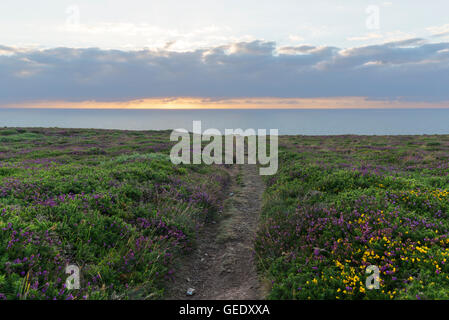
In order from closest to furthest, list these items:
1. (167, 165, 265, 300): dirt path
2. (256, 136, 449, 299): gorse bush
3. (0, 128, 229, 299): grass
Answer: (0, 128, 229, 299): grass < (256, 136, 449, 299): gorse bush < (167, 165, 265, 300): dirt path

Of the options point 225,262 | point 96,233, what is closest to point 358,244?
point 225,262

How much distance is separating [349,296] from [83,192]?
9.06 m

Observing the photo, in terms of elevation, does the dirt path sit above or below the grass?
below

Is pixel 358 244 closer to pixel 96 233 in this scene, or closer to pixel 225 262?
pixel 225 262

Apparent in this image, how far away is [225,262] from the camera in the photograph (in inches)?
320

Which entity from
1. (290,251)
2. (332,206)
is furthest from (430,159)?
(290,251)

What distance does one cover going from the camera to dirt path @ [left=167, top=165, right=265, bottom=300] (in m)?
6.54

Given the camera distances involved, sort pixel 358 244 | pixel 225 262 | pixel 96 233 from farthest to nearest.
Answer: pixel 225 262
pixel 96 233
pixel 358 244

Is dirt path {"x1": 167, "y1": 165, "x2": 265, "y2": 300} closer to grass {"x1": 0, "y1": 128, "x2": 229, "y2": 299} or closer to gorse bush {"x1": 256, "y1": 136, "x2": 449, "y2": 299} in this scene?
grass {"x1": 0, "y1": 128, "x2": 229, "y2": 299}

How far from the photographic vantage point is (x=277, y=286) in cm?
578

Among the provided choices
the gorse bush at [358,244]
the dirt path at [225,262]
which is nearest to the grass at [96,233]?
the dirt path at [225,262]

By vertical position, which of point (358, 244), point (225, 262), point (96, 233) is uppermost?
point (96, 233)

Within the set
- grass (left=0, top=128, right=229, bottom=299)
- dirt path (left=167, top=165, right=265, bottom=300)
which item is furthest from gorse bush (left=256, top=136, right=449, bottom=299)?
grass (left=0, top=128, right=229, bottom=299)

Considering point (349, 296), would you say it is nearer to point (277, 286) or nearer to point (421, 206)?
point (277, 286)
